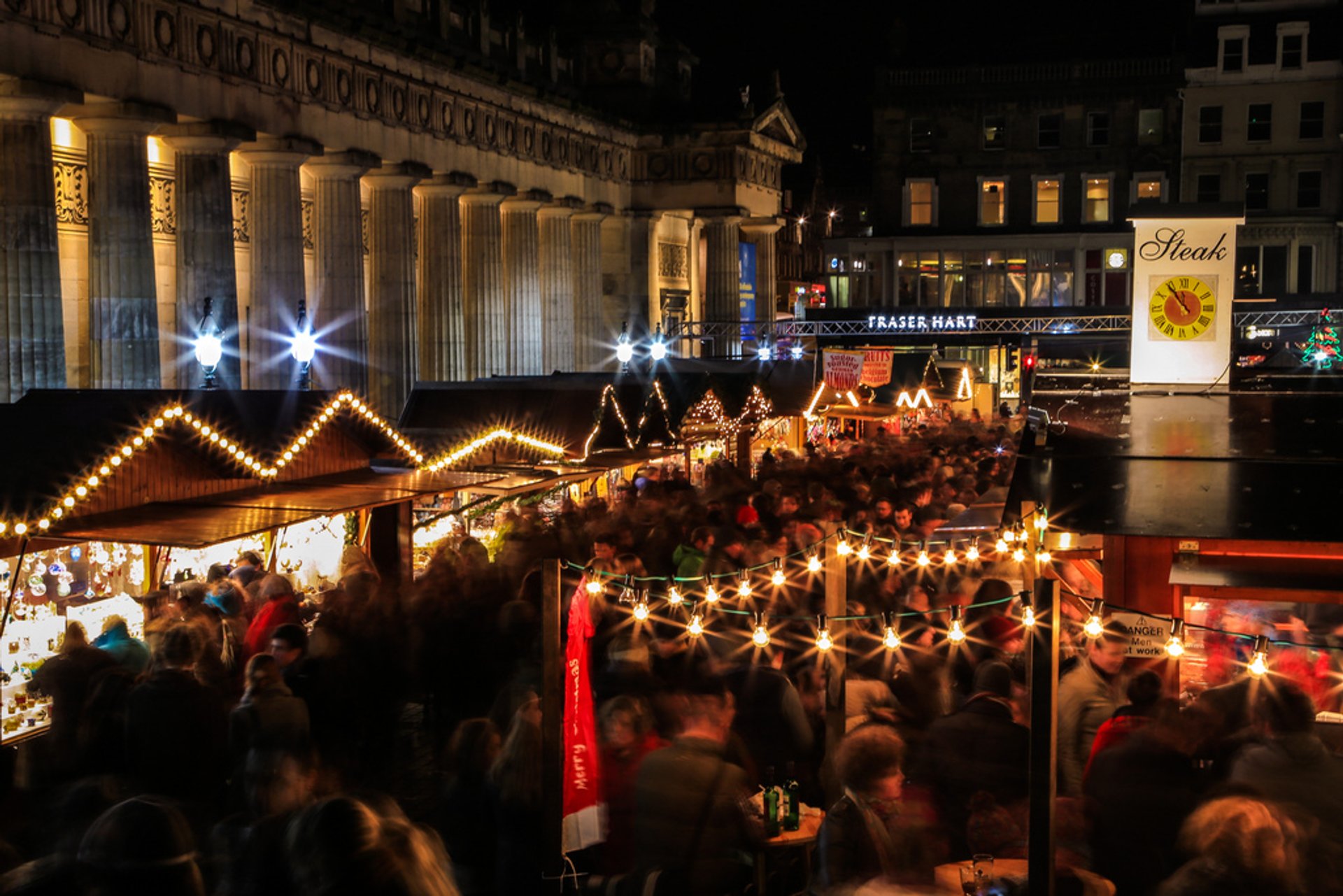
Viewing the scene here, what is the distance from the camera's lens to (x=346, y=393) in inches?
528

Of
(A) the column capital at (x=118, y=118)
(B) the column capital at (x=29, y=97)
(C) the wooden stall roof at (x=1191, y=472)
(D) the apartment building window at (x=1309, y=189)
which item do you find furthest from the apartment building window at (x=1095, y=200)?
(B) the column capital at (x=29, y=97)

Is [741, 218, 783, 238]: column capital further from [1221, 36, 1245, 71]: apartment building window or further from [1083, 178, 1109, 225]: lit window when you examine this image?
[1221, 36, 1245, 71]: apartment building window

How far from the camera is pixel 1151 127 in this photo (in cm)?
5300

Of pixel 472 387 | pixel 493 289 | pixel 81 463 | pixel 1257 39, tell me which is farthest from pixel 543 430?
pixel 1257 39

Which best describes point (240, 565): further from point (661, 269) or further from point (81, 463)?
point (661, 269)

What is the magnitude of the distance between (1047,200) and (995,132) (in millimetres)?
3182

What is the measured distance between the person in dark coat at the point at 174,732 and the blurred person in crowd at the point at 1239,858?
4879mm

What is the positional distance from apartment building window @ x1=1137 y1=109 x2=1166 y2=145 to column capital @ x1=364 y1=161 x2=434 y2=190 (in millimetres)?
31149

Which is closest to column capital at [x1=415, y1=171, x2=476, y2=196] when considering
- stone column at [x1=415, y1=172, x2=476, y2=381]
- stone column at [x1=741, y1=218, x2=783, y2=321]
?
stone column at [x1=415, y1=172, x2=476, y2=381]

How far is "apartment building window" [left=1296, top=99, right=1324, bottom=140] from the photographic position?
2008 inches

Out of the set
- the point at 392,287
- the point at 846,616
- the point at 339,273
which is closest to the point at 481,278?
the point at 392,287

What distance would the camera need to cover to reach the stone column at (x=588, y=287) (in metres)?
42.8

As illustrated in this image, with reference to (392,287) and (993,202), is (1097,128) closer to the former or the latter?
(993,202)

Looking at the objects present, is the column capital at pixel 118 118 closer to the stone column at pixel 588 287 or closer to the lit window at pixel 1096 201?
the stone column at pixel 588 287
